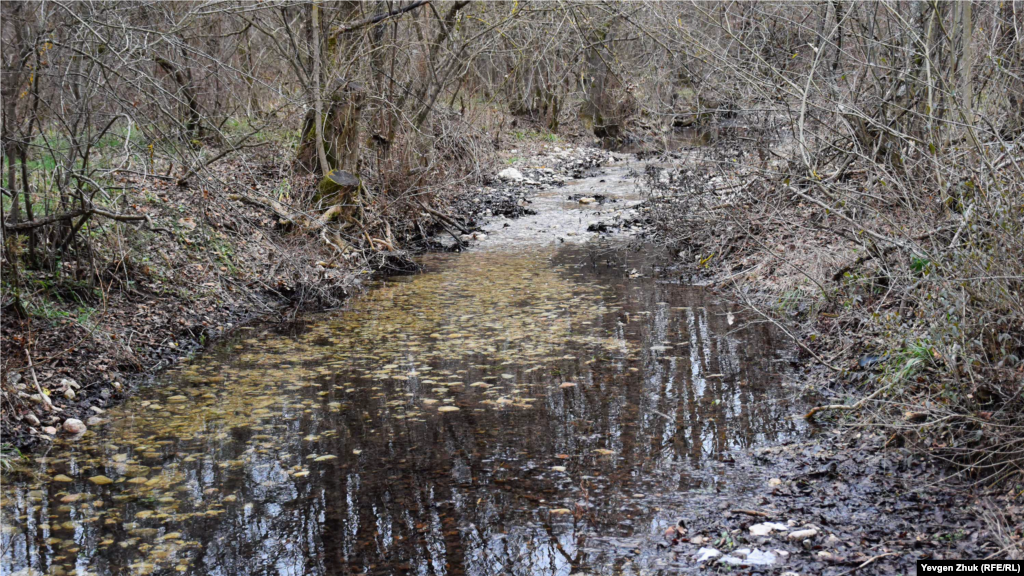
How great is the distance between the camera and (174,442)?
531 centimetres

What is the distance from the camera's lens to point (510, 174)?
18.5m

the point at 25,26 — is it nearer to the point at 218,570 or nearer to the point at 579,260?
the point at 218,570

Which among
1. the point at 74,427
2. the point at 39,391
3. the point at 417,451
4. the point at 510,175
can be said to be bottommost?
the point at 417,451

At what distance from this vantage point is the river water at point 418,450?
3.85m

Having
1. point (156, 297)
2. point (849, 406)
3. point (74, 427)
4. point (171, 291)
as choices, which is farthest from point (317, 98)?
point (849, 406)

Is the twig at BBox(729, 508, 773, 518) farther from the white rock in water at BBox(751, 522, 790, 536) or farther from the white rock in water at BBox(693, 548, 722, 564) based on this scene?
the white rock in water at BBox(693, 548, 722, 564)

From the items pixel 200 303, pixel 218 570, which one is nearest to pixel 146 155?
pixel 200 303

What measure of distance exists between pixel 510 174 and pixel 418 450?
1392 centimetres

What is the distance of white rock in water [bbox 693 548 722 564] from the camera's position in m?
3.50

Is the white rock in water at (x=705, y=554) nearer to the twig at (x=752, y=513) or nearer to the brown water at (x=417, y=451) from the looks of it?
the brown water at (x=417, y=451)

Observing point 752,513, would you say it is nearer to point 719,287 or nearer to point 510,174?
point 719,287

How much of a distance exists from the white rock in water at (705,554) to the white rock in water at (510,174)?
49.9 ft

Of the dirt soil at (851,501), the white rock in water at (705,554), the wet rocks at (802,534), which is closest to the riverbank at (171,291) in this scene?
the white rock in water at (705,554)

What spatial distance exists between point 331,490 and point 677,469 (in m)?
2.03
